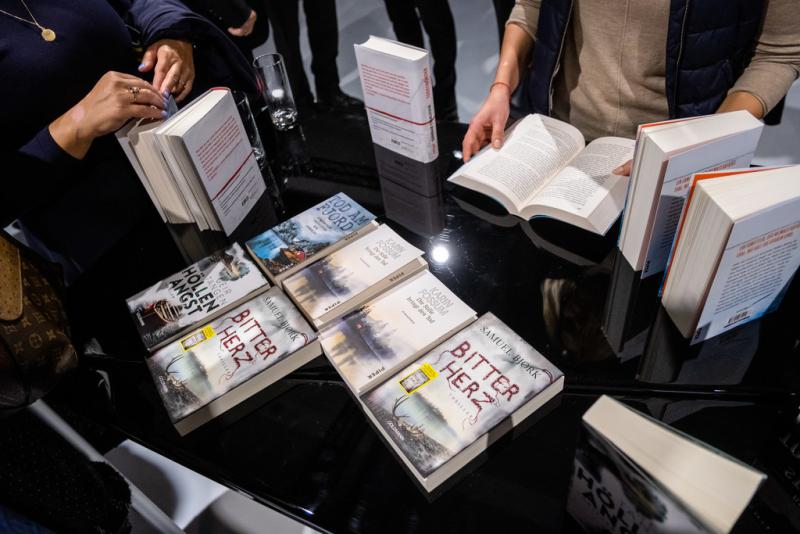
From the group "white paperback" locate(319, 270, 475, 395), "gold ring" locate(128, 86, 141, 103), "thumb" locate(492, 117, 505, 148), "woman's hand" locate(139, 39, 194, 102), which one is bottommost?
"white paperback" locate(319, 270, 475, 395)

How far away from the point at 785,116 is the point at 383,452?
8.71 feet

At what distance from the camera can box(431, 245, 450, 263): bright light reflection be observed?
106cm

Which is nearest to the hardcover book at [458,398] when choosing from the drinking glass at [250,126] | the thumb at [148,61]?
the drinking glass at [250,126]

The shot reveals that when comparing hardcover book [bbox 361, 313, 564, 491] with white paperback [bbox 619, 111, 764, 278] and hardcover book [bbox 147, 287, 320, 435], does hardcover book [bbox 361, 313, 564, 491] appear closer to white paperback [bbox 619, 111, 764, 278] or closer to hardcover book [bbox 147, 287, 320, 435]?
hardcover book [bbox 147, 287, 320, 435]

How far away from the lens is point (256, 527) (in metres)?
1.33

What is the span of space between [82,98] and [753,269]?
133 cm

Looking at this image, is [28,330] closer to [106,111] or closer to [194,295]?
[194,295]

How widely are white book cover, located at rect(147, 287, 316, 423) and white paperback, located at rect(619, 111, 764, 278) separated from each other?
58 cm

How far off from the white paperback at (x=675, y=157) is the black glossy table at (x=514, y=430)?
5.9 inches

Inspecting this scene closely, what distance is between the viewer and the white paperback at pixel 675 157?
0.79 meters

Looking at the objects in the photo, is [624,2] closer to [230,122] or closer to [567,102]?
[567,102]

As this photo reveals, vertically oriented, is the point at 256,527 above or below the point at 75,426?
below

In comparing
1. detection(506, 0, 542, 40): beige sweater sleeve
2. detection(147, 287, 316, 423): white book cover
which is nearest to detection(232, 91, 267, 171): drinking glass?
detection(147, 287, 316, 423): white book cover

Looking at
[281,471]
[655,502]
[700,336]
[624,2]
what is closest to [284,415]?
[281,471]
